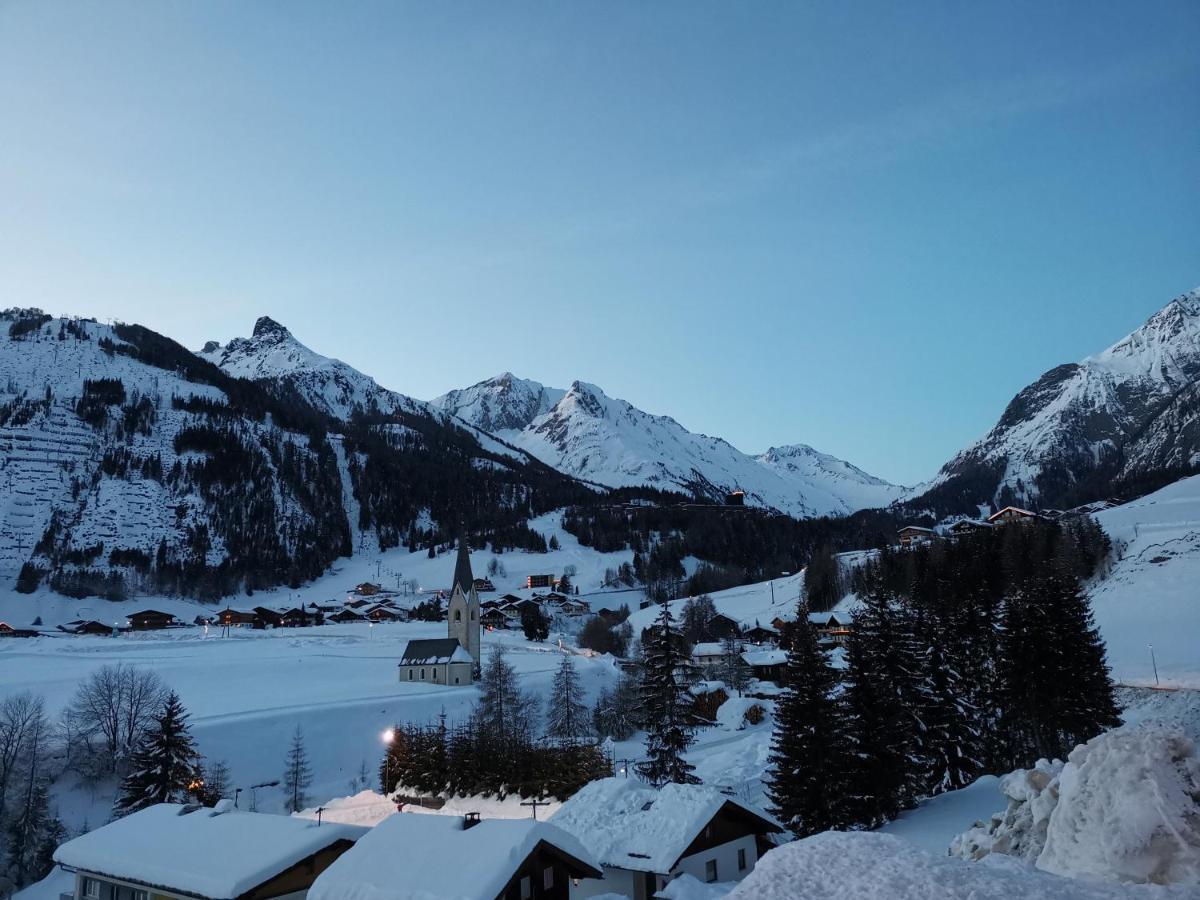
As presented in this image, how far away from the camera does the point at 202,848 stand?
22.2 meters

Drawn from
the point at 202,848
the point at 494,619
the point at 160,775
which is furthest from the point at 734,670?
the point at 202,848

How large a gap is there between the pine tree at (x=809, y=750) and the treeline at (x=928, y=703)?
0.04 m

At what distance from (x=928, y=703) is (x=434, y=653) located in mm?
52348

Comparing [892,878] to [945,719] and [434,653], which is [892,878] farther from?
[434,653]

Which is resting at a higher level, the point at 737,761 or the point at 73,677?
the point at 73,677

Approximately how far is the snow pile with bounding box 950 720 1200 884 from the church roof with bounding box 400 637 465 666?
231 feet

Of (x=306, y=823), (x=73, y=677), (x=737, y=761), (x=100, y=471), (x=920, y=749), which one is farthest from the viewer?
(x=100, y=471)

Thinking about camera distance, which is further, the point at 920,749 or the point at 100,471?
the point at 100,471

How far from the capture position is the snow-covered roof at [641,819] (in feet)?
79.6

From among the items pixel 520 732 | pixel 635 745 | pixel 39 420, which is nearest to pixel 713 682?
pixel 635 745

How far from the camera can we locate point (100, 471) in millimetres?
180125

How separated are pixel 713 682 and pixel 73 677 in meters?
55.2

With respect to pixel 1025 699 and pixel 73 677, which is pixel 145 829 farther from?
pixel 73 677

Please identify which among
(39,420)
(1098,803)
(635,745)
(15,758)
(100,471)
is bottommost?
(635,745)
